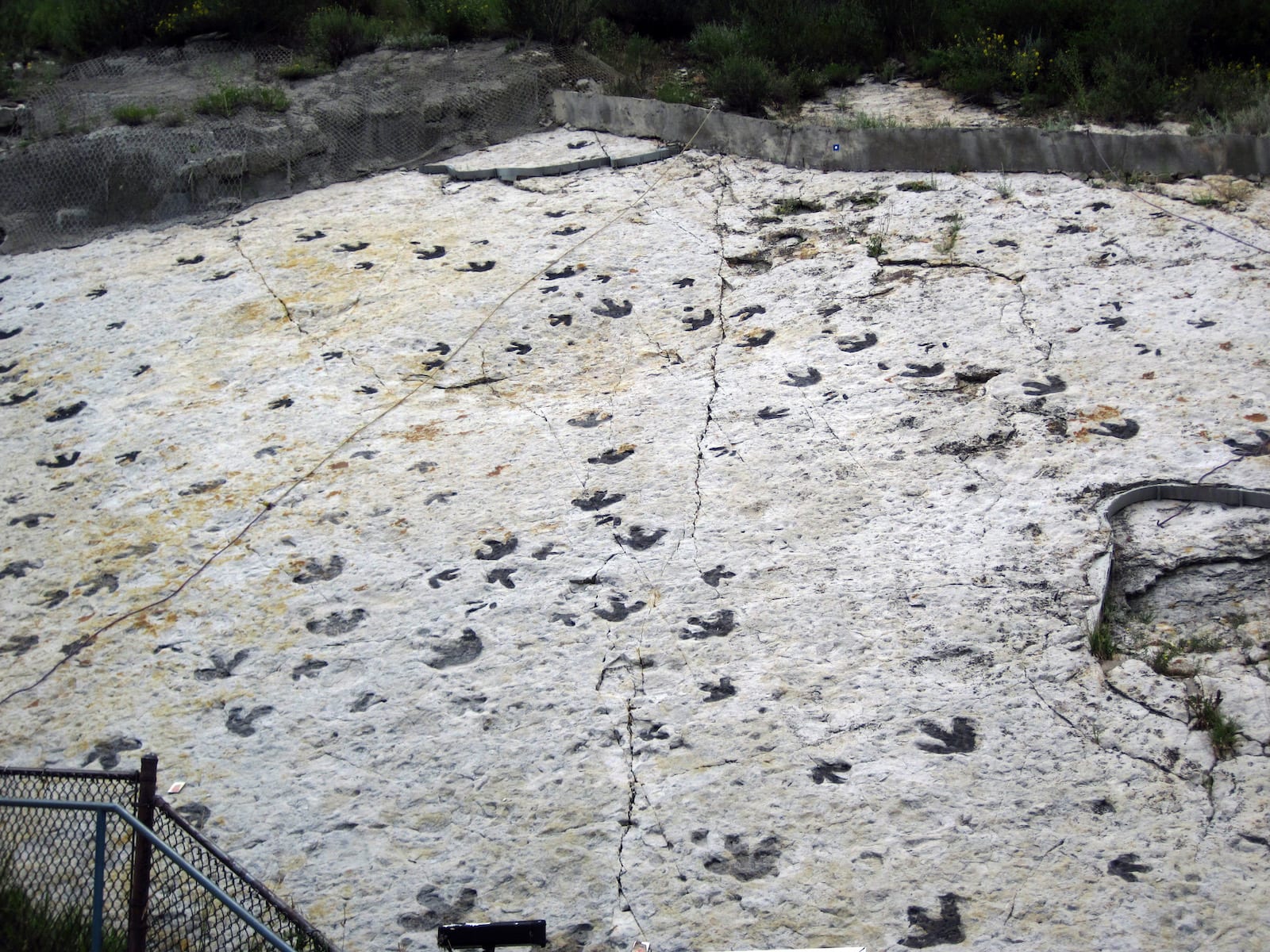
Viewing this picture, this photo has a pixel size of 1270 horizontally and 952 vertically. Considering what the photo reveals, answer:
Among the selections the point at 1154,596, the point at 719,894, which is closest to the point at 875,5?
the point at 1154,596

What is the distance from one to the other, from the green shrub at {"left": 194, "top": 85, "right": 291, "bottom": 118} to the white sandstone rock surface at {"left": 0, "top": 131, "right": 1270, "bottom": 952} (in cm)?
163

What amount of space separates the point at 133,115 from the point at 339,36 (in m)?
1.90

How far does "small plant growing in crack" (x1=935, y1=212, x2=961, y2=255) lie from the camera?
243 inches

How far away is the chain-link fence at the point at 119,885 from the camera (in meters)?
3.07

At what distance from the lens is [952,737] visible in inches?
142

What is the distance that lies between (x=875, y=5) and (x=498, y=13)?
3114 mm

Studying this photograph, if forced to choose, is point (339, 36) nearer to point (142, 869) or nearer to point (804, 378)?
point (804, 378)

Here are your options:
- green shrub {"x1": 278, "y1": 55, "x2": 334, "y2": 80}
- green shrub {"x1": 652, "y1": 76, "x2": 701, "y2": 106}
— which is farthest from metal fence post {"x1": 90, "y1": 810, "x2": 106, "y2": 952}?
green shrub {"x1": 278, "y1": 55, "x2": 334, "y2": 80}

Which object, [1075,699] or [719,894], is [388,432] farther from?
[1075,699]

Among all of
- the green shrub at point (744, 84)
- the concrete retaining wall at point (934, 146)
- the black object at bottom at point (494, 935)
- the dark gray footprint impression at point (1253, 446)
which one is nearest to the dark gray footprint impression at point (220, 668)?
the black object at bottom at point (494, 935)

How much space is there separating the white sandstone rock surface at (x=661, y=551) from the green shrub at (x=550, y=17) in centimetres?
267

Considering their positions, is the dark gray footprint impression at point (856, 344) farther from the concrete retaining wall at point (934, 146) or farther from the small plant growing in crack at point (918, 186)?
the concrete retaining wall at point (934, 146)

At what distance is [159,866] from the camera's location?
11.5ft

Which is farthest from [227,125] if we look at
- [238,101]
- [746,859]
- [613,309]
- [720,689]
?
[746,859]
